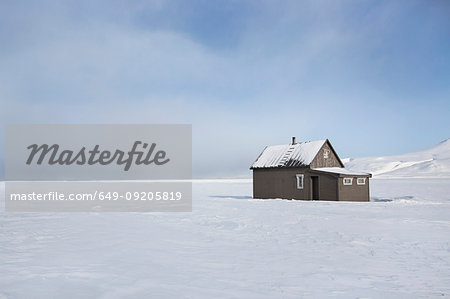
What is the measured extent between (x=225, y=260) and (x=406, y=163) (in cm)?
13874

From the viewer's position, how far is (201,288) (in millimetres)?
6406

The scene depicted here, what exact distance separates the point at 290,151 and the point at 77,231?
25836 millimetres

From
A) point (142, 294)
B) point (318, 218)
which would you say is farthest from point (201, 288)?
point (318, 218)

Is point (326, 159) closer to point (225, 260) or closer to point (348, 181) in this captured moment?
point (348, 181)

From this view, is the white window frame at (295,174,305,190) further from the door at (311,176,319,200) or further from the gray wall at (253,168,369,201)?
the door at (311,176,319,200)

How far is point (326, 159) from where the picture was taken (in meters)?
33.5

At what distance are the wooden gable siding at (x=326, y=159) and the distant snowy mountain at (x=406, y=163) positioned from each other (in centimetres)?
8089

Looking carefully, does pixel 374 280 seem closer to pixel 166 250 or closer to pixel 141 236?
pixel 166 250

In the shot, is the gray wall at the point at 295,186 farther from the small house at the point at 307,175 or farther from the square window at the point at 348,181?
the square window at the point at 348,181

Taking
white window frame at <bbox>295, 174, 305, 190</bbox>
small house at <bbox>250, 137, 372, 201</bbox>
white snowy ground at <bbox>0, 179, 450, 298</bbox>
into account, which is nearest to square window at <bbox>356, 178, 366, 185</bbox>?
small house at <bbox>250, 137, 372, 201</bbox>

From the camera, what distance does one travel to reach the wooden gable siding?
107ft

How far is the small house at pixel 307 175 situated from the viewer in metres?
30.8

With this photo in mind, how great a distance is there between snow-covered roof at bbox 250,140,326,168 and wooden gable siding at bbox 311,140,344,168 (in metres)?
0.49

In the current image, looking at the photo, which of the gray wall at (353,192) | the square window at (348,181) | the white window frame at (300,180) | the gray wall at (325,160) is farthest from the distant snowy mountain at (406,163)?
the white window frame at (300,180)
